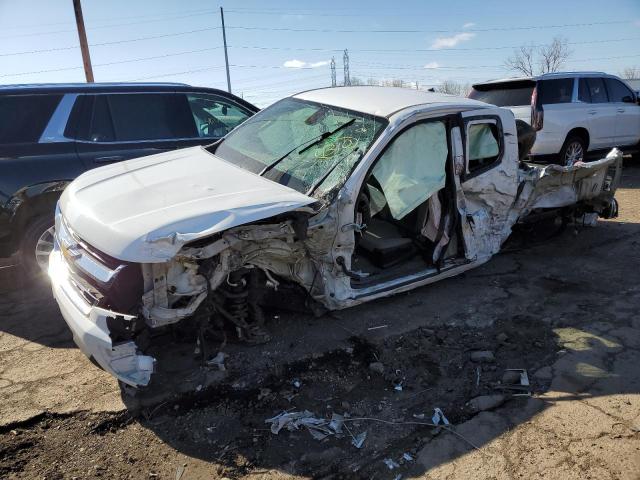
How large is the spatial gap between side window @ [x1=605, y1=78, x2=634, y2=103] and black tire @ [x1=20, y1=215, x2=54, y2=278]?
34.6 feet

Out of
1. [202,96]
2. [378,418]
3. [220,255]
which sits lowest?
[378,418]

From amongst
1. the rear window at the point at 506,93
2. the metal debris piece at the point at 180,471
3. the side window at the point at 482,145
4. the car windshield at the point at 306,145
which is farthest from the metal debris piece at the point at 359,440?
the rear window at the point at 506,93

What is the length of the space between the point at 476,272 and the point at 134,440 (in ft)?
11.9

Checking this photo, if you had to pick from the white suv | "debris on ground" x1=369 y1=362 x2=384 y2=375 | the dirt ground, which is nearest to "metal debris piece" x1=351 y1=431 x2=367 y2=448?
the dirt ground

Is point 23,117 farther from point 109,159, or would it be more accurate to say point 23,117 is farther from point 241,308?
point 241,308

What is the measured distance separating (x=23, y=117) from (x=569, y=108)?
349 inches

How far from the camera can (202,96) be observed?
18.6 feet

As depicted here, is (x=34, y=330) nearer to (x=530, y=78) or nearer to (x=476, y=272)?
(x=476, y=272)

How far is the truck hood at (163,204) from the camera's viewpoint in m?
2.65

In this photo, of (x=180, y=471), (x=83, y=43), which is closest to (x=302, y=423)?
(x=180, y=471)

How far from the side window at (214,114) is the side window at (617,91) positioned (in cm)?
815

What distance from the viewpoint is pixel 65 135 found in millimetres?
4711

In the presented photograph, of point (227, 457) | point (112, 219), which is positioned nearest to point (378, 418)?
point (227, 457)

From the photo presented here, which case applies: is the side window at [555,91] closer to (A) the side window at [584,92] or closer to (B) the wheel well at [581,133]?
(A) the side window at [584,92]
